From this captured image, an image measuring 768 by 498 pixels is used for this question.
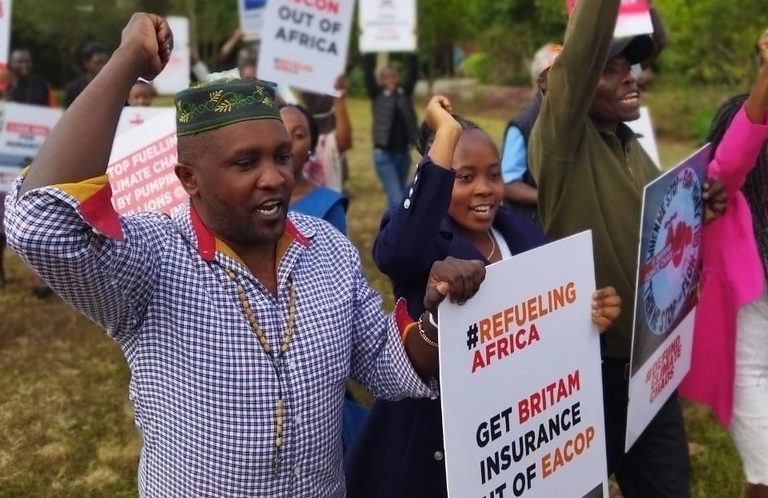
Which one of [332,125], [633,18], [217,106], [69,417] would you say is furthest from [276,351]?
[332,125]

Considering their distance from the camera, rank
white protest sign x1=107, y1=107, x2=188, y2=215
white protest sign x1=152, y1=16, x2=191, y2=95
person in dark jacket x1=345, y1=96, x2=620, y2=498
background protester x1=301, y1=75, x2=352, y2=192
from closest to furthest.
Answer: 1. person in dark jacket x1=345, y1=96, x2=620, y2=498
2. white protest sign x1=107, y1=107, x2=188, y2=215
3. background protester x1=301, y1=75, x2=352, y2=192
4. white protest sign x1=152, y1=16, x2=191, y2=95

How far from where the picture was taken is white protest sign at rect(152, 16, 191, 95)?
740 centimetres

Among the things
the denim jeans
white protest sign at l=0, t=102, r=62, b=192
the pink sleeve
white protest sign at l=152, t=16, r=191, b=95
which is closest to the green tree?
the denim jeans

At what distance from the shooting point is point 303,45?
20.7 ft

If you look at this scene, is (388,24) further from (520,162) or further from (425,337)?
(425,337)

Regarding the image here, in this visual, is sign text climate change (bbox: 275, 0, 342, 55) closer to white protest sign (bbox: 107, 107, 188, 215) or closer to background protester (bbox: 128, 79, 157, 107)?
background protester (bbox: 128, 79, 157, 107)

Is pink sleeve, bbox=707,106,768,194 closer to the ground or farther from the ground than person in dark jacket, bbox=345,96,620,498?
farther from the ground

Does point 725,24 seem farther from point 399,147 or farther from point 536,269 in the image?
point 536,269

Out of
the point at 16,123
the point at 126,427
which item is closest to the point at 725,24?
the point at 16,123

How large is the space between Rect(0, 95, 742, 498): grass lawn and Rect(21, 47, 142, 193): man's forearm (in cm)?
294

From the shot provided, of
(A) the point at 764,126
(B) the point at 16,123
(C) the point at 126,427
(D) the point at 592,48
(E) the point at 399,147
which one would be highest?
(D) the point at 592,48

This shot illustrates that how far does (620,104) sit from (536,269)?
0.83m

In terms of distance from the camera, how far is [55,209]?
59.4 inches

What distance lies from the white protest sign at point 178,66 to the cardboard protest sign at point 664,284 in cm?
509
